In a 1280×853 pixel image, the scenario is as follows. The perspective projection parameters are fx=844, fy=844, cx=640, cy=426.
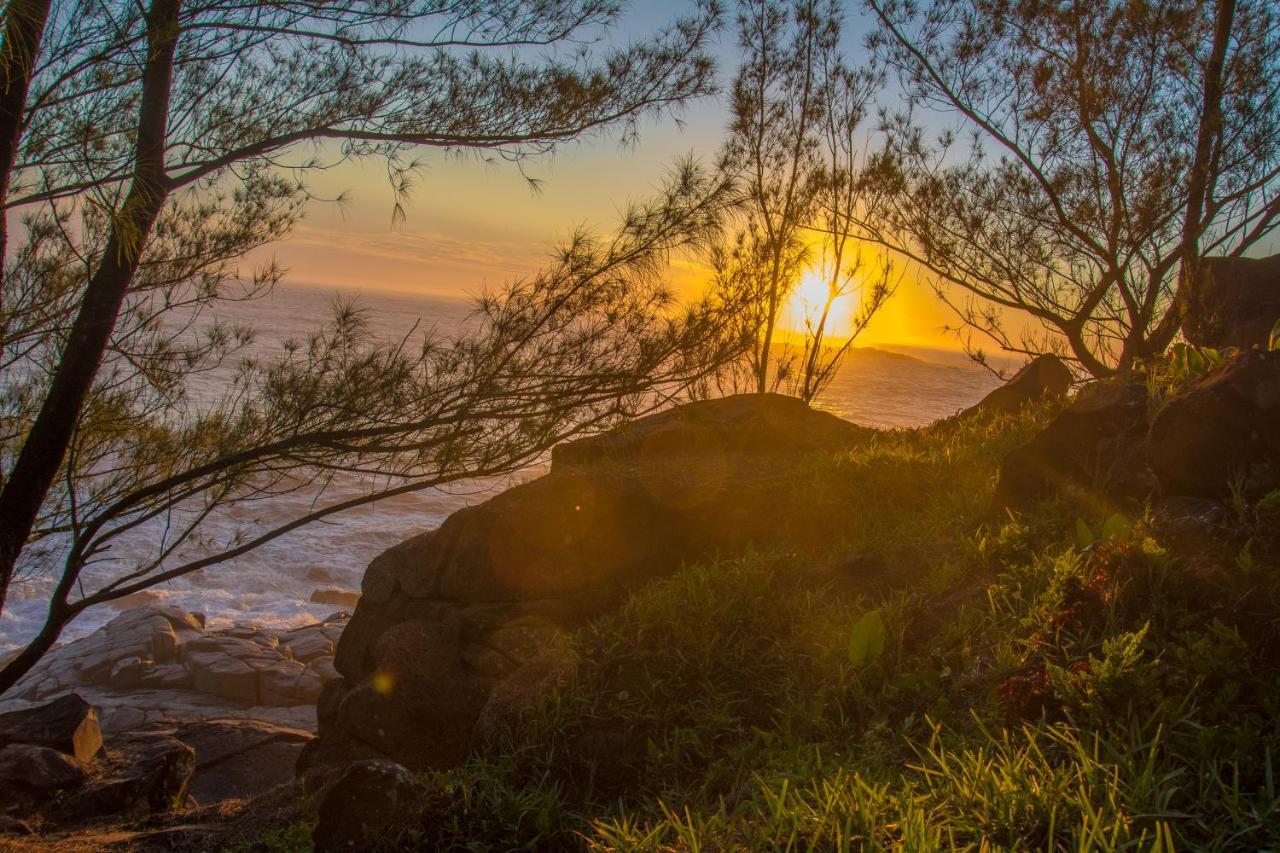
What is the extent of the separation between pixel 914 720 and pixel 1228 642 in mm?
1177

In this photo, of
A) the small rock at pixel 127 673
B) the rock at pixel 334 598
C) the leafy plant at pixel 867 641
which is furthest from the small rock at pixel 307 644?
the leafy plant at pixel 867 641

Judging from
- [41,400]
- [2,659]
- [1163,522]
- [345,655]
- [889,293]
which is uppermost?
[889,293]

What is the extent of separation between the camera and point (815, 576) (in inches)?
202

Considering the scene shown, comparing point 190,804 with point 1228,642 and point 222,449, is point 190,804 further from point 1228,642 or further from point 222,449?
point 1228,642

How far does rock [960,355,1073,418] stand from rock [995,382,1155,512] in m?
3.19

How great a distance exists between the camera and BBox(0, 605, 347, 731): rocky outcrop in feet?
35.4

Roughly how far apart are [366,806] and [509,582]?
233 cm

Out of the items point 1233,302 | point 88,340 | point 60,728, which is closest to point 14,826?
point 60,728

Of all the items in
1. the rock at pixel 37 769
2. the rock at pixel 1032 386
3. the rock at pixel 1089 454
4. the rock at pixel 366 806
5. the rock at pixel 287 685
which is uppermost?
the rock at pixel 1032 386

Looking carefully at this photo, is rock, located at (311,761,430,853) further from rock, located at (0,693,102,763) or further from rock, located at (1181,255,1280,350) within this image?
rock, located at (1181,255,1280,350)

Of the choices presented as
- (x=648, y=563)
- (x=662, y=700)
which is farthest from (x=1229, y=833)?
(x=648, y=563)

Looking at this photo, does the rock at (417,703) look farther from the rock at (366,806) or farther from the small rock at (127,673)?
the small rock at (127,673)

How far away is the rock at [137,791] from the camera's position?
5785mm

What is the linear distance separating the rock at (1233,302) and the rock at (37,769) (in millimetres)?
9784
